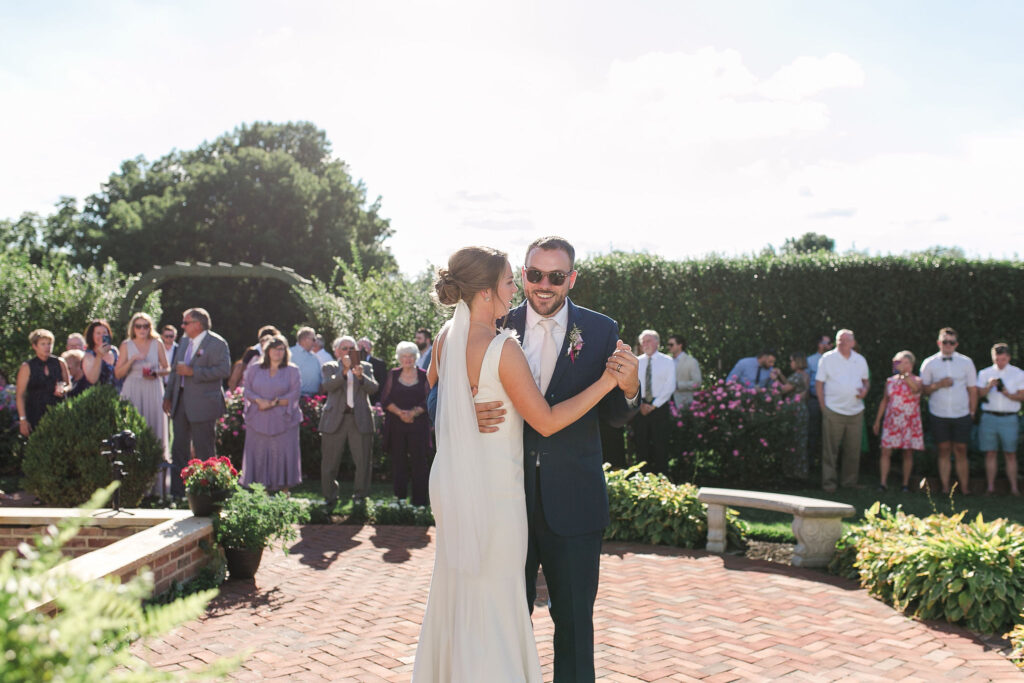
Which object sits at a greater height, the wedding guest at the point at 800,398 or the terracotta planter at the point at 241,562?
the wedding guest at the point at 800,398

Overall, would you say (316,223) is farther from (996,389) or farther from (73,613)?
(73,613)

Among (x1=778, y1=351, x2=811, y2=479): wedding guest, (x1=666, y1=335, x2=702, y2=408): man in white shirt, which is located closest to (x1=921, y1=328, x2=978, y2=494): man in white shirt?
(x1=778, y1=351, x2=811, y2=479): wedding guest

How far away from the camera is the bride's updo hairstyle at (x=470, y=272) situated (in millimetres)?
3389

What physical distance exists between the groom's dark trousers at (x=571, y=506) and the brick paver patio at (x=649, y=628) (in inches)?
39.7

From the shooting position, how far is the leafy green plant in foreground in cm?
122

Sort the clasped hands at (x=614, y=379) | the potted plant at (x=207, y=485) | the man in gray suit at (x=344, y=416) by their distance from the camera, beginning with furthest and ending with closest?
the man in gray suit at (x=344, y=416) → the potted plant at (x=207, y=485) → the clasped hands at (x=614, y=379)

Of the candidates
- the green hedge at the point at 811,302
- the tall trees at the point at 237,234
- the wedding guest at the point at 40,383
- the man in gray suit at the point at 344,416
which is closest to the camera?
the man in gray suit at the point at 344,416

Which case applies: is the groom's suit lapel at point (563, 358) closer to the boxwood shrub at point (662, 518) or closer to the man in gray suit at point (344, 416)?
the boxwood shrub at point (662, 518)

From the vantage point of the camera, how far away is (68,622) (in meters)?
1.20

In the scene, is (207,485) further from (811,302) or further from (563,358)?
(811,302)

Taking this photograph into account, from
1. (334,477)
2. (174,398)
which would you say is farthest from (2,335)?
(334,477)

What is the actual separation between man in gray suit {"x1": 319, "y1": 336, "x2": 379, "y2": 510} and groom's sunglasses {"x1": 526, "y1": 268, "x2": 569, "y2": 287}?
20.0 ft

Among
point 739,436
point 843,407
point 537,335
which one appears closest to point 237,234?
point 739,436

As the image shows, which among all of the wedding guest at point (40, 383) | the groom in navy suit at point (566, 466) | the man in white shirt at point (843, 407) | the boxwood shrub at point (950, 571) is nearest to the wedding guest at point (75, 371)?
the wedding guest at point (40, 383)
